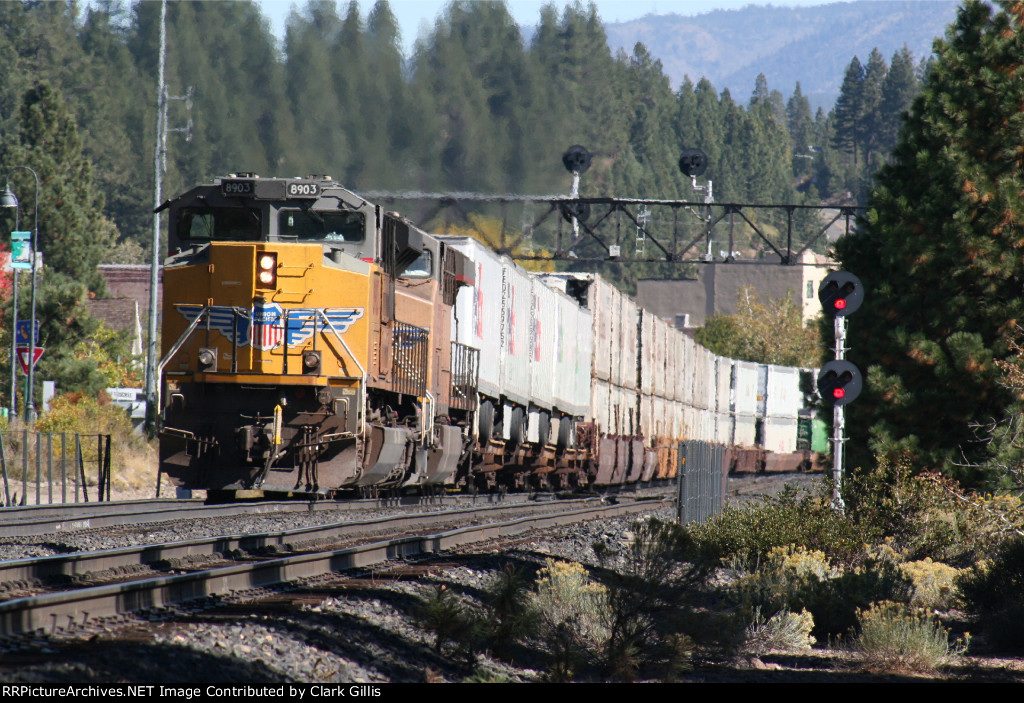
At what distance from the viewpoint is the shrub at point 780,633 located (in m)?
9.52

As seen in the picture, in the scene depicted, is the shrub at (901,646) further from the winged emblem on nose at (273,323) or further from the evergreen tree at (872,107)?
the evergreen tree at (872,107)

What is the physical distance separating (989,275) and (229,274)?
33.5 ft

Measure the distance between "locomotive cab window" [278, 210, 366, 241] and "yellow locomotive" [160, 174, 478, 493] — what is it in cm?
1

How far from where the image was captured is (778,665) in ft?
29.6

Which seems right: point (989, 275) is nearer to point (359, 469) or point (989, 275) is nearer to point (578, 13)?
point (359, 469)

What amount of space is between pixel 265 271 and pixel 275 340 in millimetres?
758

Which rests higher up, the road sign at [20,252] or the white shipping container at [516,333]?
the road sign at [20,252]

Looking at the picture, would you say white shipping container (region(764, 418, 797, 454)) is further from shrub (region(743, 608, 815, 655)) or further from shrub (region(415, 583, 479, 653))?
shrub (region(415, 583, 479, 653))

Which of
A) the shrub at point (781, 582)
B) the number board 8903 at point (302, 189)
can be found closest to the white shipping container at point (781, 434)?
the shrub at point (781, 582)

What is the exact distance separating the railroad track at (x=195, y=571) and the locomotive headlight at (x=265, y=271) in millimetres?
2700

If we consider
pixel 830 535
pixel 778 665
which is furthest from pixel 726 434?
pixel 778 665

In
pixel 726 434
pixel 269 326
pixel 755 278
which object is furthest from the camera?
pixel 755 278

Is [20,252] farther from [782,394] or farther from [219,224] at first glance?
[782,394]

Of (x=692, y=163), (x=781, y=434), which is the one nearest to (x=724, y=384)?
(x=781, y=434)
